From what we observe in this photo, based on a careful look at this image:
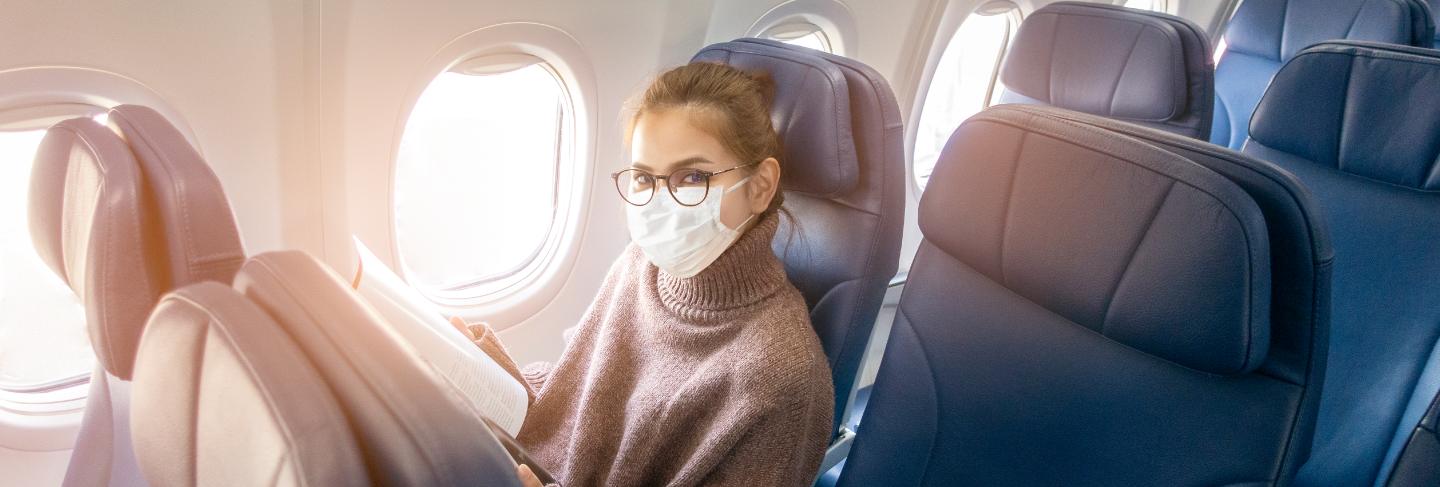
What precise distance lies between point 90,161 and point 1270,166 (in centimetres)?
155

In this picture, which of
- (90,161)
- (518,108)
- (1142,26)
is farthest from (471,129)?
(1142,26)

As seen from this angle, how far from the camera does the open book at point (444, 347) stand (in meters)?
1.30

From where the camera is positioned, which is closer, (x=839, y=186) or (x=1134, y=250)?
(x=1134, y=250)

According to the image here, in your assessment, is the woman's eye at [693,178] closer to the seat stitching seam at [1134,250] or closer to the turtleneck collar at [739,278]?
the turtleneck collar at [739,278]

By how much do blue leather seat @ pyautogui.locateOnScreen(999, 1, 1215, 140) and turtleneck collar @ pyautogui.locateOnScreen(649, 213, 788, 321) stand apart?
1.75 metres

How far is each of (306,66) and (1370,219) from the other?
2589 mm

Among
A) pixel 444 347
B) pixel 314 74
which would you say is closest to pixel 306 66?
pixel 314 74

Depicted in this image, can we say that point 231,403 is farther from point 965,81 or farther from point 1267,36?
point 965,81

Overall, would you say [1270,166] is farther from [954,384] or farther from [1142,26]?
[1142,26]

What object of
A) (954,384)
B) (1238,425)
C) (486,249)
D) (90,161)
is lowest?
(486,249)

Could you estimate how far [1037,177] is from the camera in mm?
1249

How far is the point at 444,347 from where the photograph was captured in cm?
137

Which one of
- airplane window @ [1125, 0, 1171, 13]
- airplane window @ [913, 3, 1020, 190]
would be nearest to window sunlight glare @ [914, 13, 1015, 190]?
airplane window @ [913, 3, 1020, 190]

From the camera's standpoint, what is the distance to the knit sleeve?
1.34 metres
